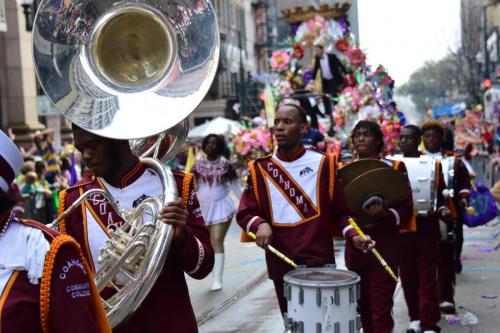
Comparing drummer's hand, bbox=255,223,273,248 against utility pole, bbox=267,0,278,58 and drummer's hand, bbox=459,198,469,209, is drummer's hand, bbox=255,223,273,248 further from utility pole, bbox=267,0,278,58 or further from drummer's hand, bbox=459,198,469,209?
utility pole, bbox=267,0,278,58

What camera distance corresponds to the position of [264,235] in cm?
464

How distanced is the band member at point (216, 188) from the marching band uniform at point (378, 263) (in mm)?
3463

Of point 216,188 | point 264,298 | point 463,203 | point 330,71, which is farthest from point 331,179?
point 330,71

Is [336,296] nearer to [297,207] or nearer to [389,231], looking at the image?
[297,207]

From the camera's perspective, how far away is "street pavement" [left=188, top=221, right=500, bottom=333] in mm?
7039

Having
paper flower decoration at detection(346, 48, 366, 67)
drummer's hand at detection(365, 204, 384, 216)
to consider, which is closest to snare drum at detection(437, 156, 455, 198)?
drummer's hand at detection(365, 204, 384, 216)

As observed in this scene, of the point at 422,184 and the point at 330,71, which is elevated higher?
the point at 330,71

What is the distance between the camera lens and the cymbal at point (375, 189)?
5.51m

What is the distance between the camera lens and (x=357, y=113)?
14.5 meters

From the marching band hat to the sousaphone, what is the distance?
2.64 ft

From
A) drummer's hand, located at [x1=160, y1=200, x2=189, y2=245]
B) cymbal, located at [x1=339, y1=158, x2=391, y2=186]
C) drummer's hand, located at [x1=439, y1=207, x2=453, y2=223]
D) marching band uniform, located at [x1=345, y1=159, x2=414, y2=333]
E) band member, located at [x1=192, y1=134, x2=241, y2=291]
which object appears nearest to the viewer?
drummer's hand, located at [x1=160, y1=200, x2=189, y2=245]

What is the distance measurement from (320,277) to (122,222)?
1.40 meters

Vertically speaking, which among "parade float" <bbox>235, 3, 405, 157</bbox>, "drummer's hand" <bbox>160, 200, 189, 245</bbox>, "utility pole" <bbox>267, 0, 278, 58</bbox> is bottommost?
"drummer's hand" <bbox>160, 200, 189, 245</bbox>

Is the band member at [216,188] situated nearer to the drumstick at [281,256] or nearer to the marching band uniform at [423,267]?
the marching band uniform at [423,267]
